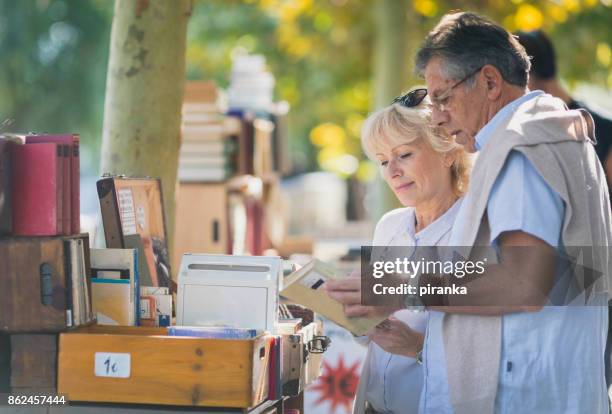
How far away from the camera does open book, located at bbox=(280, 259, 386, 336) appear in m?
2.66

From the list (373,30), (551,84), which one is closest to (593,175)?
(551,84)

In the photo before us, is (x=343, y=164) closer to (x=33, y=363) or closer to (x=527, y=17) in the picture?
(x=527, y=17)

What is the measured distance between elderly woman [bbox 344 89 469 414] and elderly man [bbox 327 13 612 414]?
0.45 metres

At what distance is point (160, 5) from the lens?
3855mm

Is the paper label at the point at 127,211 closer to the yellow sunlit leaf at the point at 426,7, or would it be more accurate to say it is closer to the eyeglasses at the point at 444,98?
the eyeglasses at the point at 444,98

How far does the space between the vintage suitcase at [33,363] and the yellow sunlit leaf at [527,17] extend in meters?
7.15

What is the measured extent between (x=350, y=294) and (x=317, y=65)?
9.90 m

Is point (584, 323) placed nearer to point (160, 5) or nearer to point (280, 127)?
→ point (160, 5)

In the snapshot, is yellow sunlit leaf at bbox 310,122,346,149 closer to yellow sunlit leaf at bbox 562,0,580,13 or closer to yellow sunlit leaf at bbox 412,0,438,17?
yellow sunlit leaf at bbox 412,0,438,17

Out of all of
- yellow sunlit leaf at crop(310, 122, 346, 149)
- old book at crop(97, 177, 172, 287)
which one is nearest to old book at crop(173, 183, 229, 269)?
old book at crop(97, 177, 172, 287)

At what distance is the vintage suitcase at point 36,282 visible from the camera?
261cm

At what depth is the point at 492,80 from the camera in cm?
258

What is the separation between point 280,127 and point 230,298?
4.93 m

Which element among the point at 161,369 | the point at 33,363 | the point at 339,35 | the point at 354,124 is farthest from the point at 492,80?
the point at 354,124
